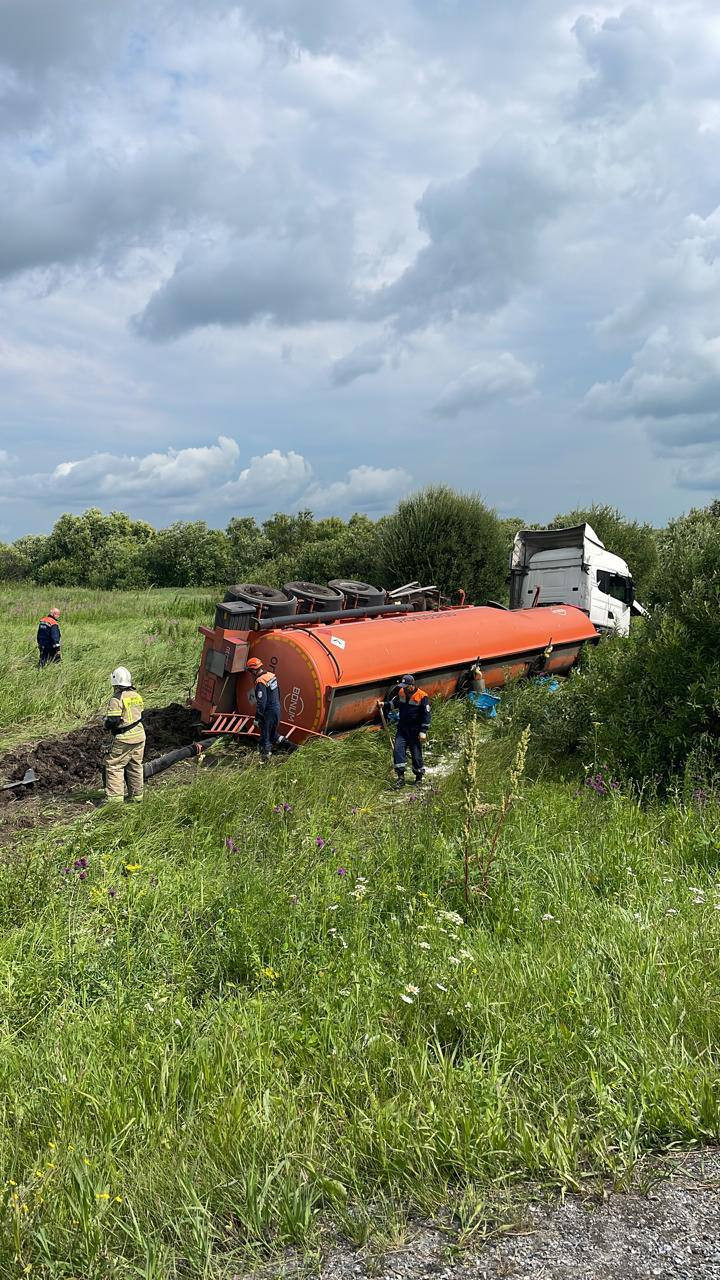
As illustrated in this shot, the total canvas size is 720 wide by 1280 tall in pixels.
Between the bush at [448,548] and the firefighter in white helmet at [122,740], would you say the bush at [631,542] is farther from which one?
the firefighter in white helmet at [122,740]

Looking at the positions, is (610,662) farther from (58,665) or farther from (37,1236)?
(58,665)

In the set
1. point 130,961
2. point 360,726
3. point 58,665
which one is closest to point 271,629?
point 360,726

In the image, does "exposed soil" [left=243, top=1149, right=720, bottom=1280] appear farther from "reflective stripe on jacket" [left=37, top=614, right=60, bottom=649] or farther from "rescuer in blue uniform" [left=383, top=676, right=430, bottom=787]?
"reflective stripe on jacket" [left=37, top=614, right=60, bottom=649]

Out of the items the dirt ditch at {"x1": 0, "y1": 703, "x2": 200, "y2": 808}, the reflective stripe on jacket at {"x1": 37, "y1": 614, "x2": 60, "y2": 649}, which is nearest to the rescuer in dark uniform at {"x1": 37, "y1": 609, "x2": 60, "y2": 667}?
the reflective stripe on jacket at {"x1": 37, "y1": 614, "x2": 60, "y2": 649}

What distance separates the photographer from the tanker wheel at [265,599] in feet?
35.2

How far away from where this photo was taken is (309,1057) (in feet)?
10.1

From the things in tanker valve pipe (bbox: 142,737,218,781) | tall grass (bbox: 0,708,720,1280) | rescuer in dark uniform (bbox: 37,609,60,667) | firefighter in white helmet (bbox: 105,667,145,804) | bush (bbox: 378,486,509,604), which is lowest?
tall grass (bbox: 0,708,720,1280)

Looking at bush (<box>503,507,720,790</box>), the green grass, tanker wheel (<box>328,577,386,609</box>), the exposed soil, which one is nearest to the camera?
the exposed soil

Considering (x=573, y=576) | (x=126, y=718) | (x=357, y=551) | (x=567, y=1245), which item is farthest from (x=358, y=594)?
(x=357, y=551)

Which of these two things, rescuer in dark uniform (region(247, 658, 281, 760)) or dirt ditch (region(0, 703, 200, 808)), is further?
rescuer in dark uniform (region(247, 658, 281, 760))

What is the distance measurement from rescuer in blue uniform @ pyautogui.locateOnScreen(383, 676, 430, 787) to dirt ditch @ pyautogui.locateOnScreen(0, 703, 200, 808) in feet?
11.1

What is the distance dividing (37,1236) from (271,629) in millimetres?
8331

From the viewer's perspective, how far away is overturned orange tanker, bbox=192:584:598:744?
372 inches

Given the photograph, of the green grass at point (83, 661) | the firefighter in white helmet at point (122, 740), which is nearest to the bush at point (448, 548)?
the green grass at point (83, 661)
